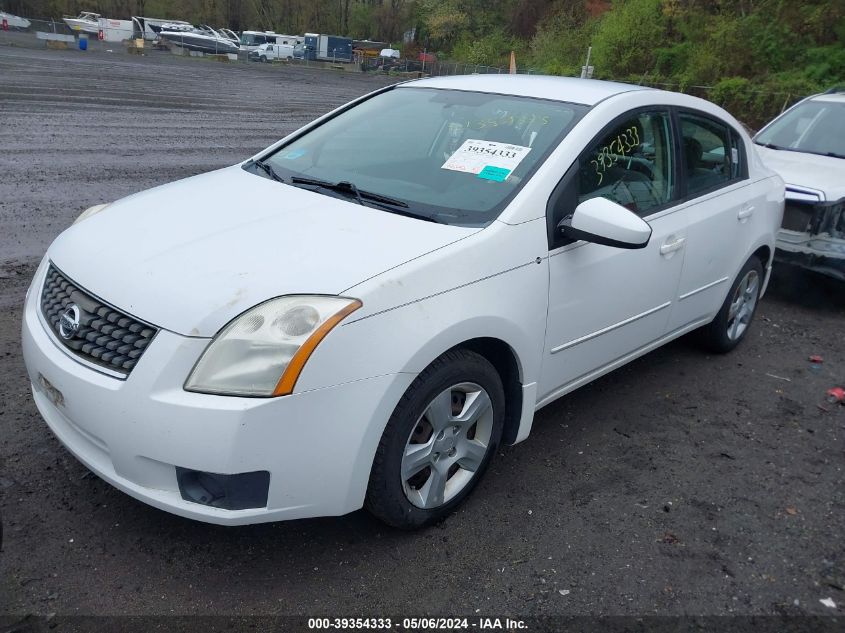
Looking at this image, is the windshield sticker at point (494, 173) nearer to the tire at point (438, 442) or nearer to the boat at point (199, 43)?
the tire at point (438, 442)

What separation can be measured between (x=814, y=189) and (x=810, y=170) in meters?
0.62

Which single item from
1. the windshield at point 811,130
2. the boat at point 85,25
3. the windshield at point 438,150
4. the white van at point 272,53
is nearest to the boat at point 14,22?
the boat at point 85,25

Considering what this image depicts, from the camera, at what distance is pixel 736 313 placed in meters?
5.03

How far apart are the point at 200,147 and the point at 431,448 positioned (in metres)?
10.3

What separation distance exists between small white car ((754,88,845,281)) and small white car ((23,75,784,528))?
254 centimetres

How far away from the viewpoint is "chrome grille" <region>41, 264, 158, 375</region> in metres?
2.44

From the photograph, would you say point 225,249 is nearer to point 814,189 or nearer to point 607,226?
point 607,226

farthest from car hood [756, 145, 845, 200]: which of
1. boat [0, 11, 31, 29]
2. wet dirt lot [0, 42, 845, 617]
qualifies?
boat [0, 11, 31, 29]

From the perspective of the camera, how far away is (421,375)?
105 inches

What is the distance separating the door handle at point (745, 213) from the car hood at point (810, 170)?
167 centimetres

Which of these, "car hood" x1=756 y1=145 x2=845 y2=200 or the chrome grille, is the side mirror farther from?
"car hood" x1=756 y1=145 x2=845 y2=200

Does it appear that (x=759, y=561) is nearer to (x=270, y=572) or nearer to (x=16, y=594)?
(x=270, y=572)

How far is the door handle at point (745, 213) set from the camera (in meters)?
4.52

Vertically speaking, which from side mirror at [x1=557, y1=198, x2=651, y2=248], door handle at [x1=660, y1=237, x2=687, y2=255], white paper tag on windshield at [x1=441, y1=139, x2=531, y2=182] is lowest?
door handle at [x1=660, y1=237, x2=687, y2=255]
